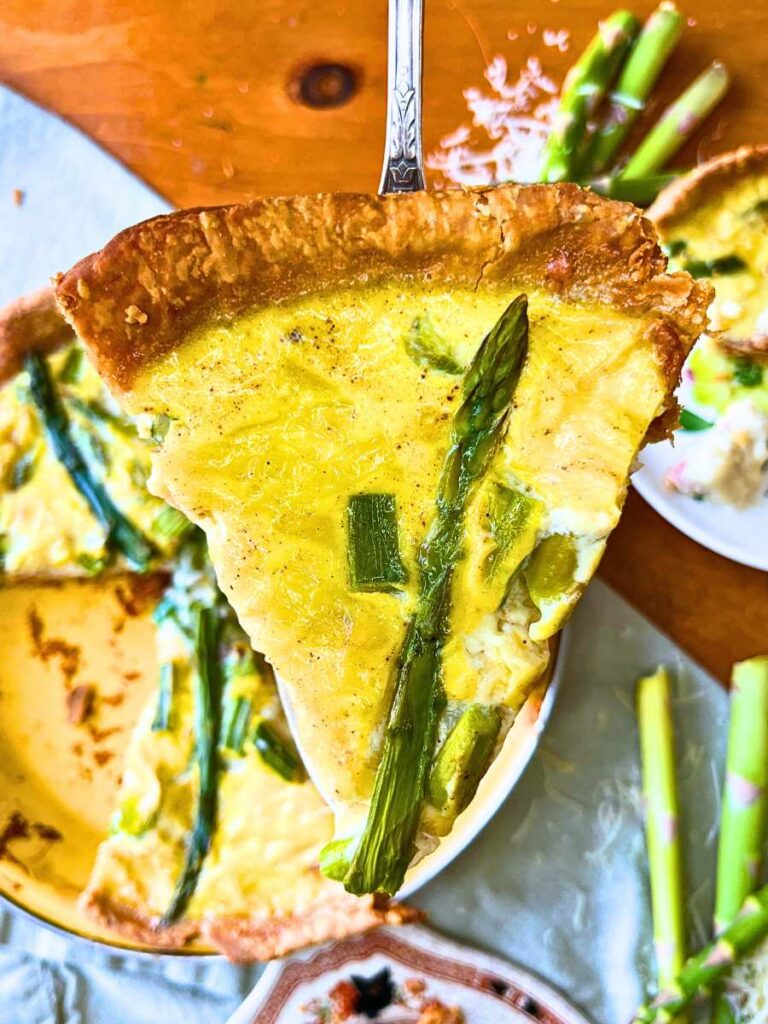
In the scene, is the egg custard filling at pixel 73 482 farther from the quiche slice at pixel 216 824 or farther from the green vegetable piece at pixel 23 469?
the quiche slice at pixel 216 824

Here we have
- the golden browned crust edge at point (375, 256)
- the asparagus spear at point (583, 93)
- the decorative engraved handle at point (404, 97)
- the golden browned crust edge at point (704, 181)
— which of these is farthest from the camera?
the asparagus spear at point (583, 93)

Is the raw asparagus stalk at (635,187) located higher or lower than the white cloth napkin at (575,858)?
higher

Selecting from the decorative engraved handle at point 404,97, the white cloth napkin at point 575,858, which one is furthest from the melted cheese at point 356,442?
the white cloth napkin at point 575,858

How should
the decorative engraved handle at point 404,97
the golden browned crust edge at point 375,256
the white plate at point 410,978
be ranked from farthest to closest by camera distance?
the white plate at point 410,978 < the decorative engraved handle at point 404,97 < the golden browned crust edge at point 375,256

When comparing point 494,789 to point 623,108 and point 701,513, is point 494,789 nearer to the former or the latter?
point 701,513

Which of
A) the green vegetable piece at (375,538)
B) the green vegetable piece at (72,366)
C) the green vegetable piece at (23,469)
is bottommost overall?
the green vegetable piece at (23,469)

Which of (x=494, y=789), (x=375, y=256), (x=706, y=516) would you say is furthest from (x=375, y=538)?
(x=706, y=516)

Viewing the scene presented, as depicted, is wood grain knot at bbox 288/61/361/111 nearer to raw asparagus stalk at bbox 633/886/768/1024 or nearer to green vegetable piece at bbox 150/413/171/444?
green vegetable piece at bbox 150/413/171/444
